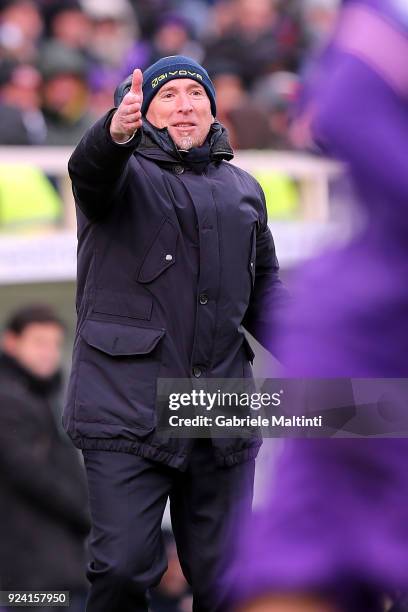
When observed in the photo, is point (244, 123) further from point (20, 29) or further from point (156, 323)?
point (156, 323)

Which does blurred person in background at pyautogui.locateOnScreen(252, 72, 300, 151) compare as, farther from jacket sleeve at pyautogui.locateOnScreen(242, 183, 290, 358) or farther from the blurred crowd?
jacket sleeve at pyautogui.locateOnScreen(242, 183, 290, 358)

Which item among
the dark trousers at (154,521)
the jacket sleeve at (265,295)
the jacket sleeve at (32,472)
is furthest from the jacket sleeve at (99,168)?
the jacket sleeve at (32,472)

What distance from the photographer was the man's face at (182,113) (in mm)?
4023

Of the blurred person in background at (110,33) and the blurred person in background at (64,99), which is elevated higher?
the blurred person in background at (110,33)

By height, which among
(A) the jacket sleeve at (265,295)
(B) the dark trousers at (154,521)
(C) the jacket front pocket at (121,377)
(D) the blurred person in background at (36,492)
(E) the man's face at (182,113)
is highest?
(E) the man's face at (182,113)

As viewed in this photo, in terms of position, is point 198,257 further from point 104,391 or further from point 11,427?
point 11,427

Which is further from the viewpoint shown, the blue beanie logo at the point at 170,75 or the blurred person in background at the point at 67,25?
the blurred person in background at the point at 67,25

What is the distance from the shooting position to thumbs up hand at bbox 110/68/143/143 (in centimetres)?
358

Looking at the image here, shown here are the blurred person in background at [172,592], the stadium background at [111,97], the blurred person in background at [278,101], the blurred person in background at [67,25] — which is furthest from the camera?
the blurred person in background at [67,25]

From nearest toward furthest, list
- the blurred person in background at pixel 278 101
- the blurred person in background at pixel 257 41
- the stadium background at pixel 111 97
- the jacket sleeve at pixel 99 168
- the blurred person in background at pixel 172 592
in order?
the jacket sleeve at pixel 99 168, the blurred person in background at pixel 172 592, the stadium background at pixel 111 97, the blurred person in background at pixel 278 101, the blurred person in background at pixel 257 41

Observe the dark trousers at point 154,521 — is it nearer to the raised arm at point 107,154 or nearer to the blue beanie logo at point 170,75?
the raised arm at point 107,154

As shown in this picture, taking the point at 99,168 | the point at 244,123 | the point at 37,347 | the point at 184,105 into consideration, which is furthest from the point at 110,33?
the point at 99,168

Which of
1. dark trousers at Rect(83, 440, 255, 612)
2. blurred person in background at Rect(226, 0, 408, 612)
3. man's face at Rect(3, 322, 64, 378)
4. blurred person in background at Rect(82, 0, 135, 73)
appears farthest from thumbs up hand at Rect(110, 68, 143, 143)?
blurred person in background at Rect(82, 0, 135, 73)

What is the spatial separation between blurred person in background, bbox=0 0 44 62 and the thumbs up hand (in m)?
6.40
